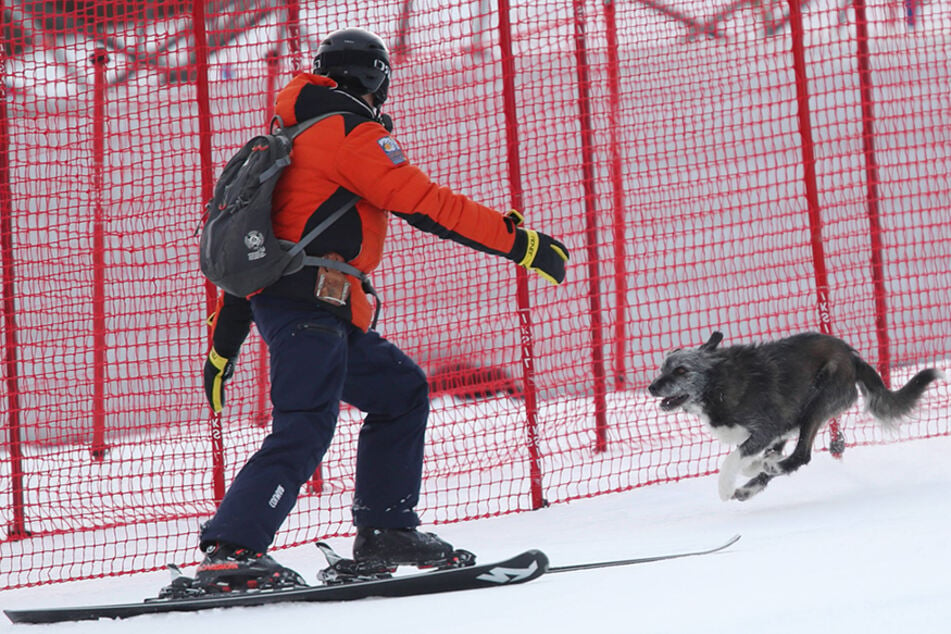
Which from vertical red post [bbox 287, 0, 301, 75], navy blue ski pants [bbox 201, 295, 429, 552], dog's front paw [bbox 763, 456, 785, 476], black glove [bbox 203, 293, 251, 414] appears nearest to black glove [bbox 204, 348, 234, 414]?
black glove [bbox 203, 293, 251, 414]

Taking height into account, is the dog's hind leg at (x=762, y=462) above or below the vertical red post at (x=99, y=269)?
below

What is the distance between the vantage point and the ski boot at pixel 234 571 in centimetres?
337

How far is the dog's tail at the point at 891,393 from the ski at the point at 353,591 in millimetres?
2290

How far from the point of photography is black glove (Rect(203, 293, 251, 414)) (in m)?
3.83

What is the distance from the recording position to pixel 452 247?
6.96 meters

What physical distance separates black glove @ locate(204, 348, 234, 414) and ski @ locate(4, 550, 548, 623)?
78 centimetres

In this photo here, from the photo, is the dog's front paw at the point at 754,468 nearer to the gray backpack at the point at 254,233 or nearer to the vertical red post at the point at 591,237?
the vertical red post at the point at 591,237

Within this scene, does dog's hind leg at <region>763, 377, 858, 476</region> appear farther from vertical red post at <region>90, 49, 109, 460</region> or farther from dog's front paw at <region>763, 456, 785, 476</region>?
vertical red post at <region>90, 49, 109, 460</region>

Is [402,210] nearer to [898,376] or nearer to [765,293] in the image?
[898,376]

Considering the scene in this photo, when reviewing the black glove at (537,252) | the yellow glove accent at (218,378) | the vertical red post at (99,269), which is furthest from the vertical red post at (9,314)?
the black glove at (537,252)

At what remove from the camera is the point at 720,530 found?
438 centimetres

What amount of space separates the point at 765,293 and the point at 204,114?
558 cm

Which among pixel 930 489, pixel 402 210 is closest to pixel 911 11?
pixel 930 489

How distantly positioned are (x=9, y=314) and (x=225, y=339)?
7.02ft
